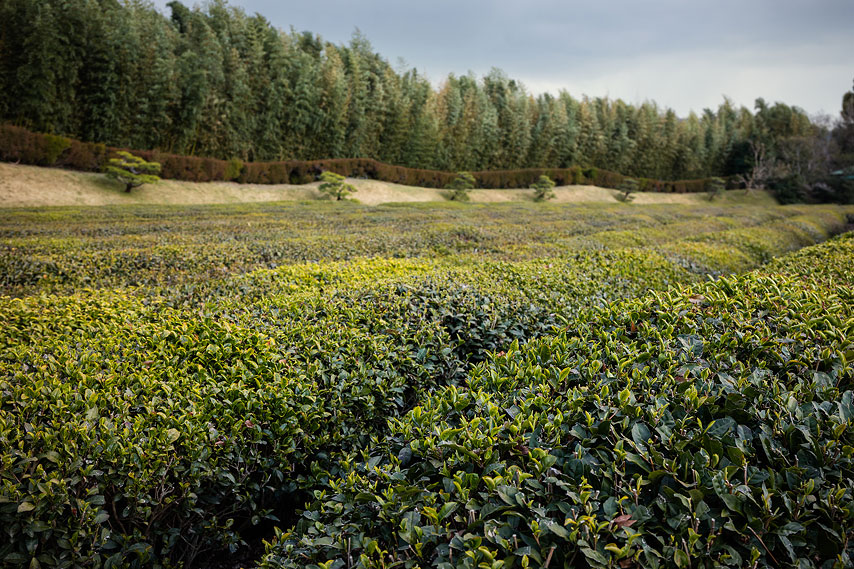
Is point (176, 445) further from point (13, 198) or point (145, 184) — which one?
point (145, 184)

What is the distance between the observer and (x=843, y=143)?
3372cm

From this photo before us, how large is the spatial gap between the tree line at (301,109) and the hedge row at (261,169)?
133cm

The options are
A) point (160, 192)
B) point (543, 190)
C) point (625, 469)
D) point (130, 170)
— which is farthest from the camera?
point (543, 190)

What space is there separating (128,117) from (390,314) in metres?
21.2

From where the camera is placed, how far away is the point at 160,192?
17906mm

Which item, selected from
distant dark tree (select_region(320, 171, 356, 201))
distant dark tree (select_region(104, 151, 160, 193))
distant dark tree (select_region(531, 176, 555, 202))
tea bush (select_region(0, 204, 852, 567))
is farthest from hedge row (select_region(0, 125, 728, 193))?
tea bush (select_region(0, 204, 852, 567))

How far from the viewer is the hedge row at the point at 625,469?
1.21 meters

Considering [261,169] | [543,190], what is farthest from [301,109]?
[543,190]

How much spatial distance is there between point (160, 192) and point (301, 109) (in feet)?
31.9

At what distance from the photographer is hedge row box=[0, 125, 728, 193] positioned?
51.6ft

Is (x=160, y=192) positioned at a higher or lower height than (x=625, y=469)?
higher

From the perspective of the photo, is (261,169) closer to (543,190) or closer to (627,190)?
(543,190)

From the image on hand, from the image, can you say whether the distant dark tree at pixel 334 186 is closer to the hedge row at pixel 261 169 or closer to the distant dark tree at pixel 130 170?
the hedge row at pixel 261 169

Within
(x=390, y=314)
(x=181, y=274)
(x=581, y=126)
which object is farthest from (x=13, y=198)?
(x=581, y=126)
